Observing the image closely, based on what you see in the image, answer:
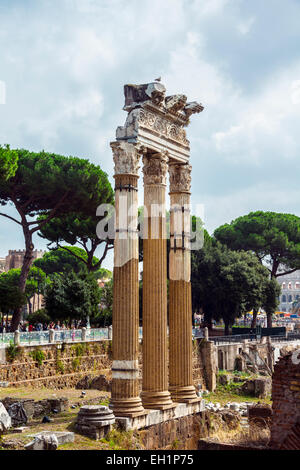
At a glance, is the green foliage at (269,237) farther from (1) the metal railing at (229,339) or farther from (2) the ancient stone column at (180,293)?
(2) the ancient stone column at (180,293)

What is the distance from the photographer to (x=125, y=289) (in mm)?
11656

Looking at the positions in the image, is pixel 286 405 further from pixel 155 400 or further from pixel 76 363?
pixel 76 363

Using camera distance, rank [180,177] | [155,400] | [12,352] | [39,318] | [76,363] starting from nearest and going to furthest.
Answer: [155,400], [180,177], [12,352], [76,363], [39,318]

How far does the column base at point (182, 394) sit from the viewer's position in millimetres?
13258

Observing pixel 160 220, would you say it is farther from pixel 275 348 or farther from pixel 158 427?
pixel 275 348

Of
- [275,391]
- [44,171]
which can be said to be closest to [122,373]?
[275,391]

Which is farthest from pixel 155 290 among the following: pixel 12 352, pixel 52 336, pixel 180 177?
pixel 52 336

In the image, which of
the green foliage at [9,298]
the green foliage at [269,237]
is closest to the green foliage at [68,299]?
the green foliage at [9,298]

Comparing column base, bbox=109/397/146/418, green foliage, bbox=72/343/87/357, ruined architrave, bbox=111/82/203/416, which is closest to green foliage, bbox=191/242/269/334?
green foliage, bbox=72/343/87/357

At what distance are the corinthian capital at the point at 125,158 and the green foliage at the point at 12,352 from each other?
9042 millimetres

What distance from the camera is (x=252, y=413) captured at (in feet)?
47.6

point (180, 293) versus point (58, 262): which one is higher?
point (58, 262)

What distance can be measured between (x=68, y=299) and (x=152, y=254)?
601 inches

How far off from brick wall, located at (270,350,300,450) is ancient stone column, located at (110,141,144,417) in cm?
412
